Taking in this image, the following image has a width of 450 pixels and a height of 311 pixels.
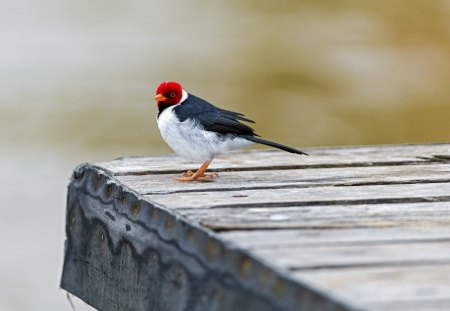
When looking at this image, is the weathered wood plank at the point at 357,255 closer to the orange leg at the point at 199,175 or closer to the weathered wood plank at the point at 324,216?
the weathered wood plank at the point at 324,216

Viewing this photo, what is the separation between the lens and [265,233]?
3.55 metres

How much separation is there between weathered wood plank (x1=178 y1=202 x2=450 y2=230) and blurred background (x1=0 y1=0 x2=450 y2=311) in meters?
4.03

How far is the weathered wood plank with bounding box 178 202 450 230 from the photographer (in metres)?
3.69

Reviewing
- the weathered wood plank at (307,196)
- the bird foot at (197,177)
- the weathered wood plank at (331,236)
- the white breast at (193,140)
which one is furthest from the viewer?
the white breast at (193,140)

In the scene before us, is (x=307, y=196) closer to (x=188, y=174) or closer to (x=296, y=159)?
(x=188, y=174)

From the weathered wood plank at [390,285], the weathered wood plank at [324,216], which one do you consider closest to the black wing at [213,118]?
the weathered wood plank at [324,216]

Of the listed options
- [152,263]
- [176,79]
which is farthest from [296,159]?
[176,79]

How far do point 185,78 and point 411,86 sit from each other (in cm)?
232

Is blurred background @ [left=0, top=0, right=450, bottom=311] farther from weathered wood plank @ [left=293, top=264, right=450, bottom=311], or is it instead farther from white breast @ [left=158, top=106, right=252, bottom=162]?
weathered wood plank @ [left=293, top=264, right=450, bottom=311]

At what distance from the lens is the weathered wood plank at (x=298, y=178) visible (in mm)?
4500

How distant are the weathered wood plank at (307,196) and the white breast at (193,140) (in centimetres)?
68

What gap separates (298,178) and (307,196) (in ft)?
1.67

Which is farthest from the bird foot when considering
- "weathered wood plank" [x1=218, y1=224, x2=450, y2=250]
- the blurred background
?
the blurred background

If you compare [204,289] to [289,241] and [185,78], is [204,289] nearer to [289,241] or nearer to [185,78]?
[289,241]
